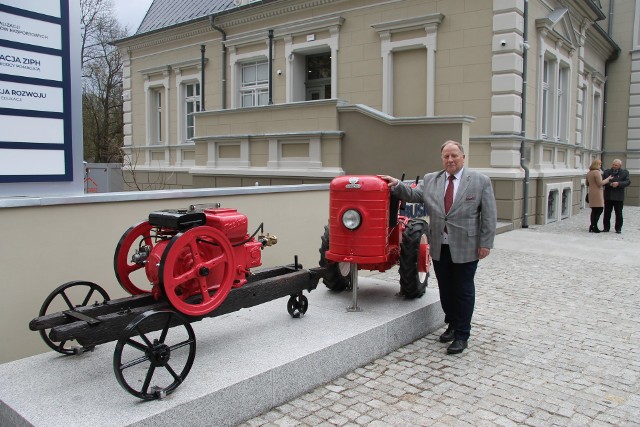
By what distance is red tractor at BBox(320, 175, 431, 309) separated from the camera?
15.3 feet

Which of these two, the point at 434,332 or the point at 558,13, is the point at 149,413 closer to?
the point at 434,332

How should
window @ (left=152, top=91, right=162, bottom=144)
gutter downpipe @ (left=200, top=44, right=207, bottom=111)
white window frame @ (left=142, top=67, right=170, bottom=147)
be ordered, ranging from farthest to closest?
window @ (left=152, top=91, right=162, bottom=144) → white window frame @ (left=142, top=67, right=170, bottom=147) → gutter downpipe @ (left=200, top=44, right=207, bottom=111)

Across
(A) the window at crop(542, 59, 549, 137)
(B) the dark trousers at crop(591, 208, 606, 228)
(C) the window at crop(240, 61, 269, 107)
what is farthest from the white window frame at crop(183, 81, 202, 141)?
(B) the dark trousers at crop(591, 208, 606, 228)

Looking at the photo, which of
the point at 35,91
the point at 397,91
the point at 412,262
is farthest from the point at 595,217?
the point at 35,91

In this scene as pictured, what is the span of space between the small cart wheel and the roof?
14.8 m

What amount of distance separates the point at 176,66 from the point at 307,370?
17.6 meters

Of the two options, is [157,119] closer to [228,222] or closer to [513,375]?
[228,222]

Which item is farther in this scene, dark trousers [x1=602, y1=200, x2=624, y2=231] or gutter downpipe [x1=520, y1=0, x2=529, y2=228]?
dark trousers [x1=602, y1=200, x2=624, y2=231]

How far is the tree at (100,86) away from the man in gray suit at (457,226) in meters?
28.5

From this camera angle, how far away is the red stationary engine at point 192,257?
3.37 meters

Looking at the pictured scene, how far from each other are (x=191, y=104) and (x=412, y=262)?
16135 millimetres

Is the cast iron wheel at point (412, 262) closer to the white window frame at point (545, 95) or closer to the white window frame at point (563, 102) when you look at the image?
the white window frame at point (545, 95)

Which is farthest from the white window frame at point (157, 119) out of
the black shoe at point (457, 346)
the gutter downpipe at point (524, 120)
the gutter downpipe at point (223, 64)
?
the black shoe at point (457, 346)

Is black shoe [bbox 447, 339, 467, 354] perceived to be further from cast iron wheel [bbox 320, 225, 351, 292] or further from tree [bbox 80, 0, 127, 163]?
tree [bbox 80, 0, 127, 163]
